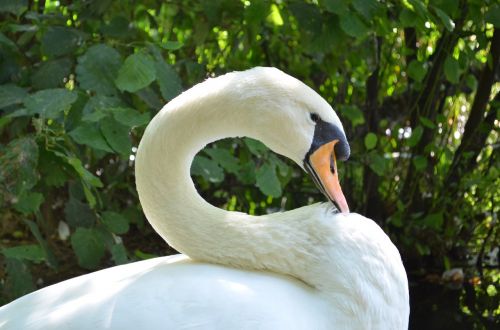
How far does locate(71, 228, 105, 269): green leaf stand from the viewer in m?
2.95

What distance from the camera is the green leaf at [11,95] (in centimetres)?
279

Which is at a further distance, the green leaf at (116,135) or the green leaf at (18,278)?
the green leaf at (18,278)

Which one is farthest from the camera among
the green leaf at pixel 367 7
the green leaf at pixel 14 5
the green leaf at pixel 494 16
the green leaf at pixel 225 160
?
the green leaf at pixel 494 16

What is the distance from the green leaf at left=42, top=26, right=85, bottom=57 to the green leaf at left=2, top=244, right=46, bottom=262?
0.60 meters

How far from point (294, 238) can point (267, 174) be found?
841mm

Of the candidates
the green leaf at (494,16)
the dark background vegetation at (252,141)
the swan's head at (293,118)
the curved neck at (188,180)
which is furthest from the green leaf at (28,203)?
the green leaf at (494,16)

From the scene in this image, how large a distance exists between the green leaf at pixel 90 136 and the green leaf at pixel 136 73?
0.14 m

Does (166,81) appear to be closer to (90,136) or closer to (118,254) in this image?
(90,136)

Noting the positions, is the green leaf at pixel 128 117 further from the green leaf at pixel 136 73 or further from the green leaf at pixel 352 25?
the green leaf at pixel 352 25

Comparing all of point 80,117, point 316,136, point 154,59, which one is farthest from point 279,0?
point 316,136

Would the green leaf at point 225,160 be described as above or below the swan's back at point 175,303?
below

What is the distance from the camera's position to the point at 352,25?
3.04 m

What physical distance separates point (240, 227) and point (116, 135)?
1.90 ft

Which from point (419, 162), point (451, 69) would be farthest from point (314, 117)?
point (419, 162)
